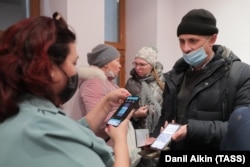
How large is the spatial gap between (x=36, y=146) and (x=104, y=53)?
64.7 inches

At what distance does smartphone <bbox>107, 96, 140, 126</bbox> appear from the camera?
1.19 metres

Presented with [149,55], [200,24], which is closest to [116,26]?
[149,55]

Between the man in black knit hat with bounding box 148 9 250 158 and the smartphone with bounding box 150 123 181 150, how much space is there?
0.02 m

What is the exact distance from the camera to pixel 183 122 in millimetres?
1544

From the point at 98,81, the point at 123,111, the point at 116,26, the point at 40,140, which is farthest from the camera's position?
the point at 116,26

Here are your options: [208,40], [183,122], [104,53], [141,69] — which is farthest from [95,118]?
[141,69]

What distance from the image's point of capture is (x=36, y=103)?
78 centimetres

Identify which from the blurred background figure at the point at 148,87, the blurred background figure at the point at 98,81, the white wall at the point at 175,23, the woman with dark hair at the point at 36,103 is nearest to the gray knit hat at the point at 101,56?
the blurred background figure at the point at 98,81

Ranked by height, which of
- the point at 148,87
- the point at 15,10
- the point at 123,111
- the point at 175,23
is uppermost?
the point at 15,10

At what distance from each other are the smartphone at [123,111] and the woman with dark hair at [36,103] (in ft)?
1.22

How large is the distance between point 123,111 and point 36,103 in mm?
556

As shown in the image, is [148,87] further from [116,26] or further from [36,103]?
[36,103]

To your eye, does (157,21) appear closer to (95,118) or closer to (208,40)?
(208,40)

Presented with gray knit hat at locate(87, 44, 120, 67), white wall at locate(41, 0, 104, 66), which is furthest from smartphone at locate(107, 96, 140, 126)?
white wall at locate(41, 0, 104, 66)
